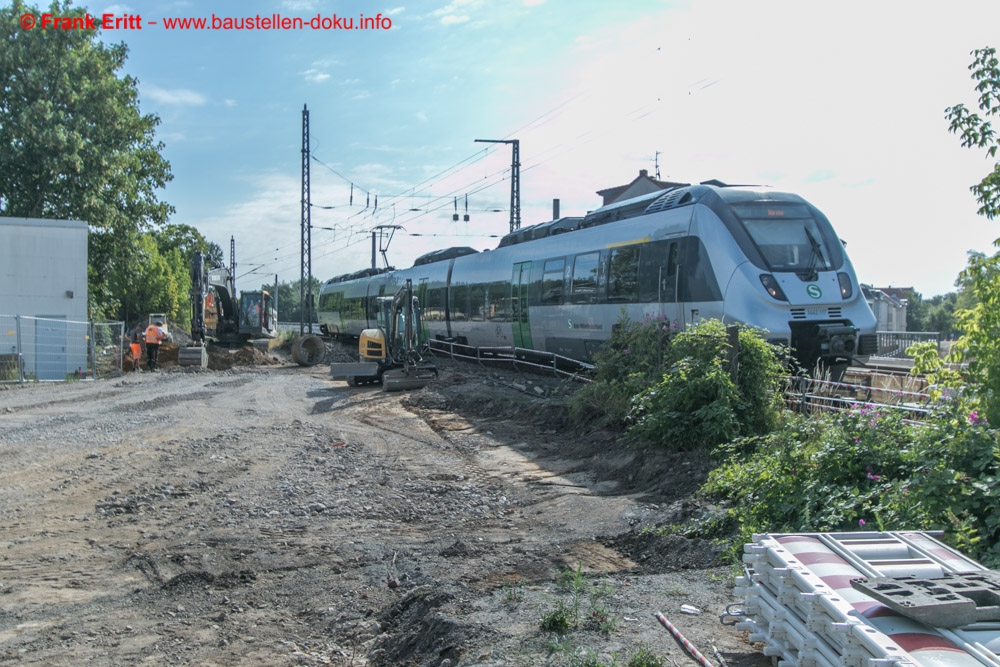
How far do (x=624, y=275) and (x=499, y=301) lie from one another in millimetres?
6599

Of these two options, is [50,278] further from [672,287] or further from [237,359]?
[672,287]

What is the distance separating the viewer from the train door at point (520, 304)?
19062 mm

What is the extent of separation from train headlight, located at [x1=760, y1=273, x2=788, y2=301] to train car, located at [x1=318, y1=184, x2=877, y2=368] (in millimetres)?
18

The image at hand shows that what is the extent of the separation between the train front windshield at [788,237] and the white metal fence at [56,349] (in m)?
19.8

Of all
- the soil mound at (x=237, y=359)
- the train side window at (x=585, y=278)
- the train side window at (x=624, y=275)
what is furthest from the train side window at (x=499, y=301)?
the soil mound at (x=237, y=359)

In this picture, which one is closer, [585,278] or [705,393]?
[705,393]

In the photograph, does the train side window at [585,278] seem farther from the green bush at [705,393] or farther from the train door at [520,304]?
the green bush at [705,393]

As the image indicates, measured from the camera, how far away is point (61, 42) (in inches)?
1257

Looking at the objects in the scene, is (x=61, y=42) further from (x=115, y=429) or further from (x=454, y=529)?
(x=454, y=529)

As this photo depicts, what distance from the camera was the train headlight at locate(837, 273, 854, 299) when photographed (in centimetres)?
1219

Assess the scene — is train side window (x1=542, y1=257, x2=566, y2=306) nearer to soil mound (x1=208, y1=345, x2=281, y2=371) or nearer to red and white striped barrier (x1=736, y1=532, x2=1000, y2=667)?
red and white striped barrier (x1=736, y1=532, x2=1000, y2=667)

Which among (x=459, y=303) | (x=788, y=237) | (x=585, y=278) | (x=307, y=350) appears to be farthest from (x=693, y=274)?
(x=307, y=350)

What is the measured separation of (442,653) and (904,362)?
19063 millimetres

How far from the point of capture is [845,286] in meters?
12.3
